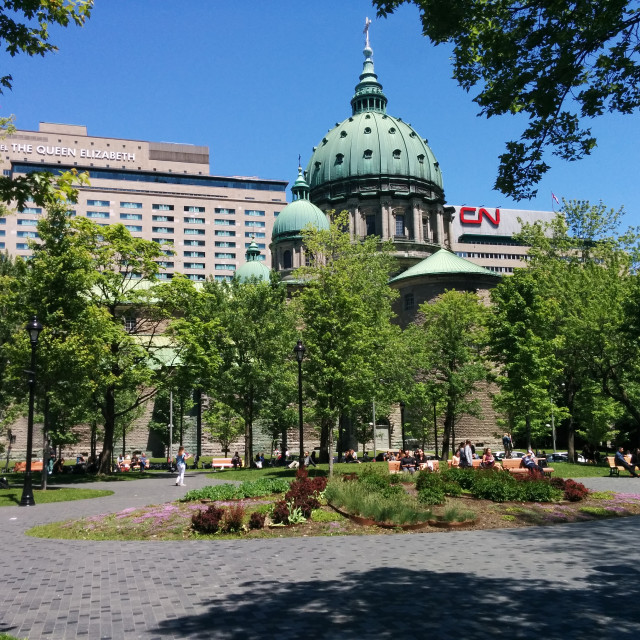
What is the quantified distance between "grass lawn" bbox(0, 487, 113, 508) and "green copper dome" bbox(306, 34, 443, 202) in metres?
65.2

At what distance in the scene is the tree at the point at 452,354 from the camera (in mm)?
47094

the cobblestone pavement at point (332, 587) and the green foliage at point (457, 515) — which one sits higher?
the green foliage at point (457, 515)

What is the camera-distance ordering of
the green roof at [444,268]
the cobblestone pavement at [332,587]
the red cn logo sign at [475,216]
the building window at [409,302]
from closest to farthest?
1. the cobblestone pavement at [332,587]
2. the green roof at [444,268]
3. the building window at [409,302]
4. the red cn logo sign at [475,216]

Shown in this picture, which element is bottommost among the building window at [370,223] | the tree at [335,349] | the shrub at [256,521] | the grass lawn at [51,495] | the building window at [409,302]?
the grass lawn at [51,495]

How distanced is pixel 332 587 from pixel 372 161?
81152mm

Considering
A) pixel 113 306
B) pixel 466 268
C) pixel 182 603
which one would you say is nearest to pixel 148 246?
pixel 113 306

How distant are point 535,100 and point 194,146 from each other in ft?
478

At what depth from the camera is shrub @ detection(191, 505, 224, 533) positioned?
14.4 metres

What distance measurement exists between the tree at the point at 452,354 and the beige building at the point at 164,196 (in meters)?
83.9

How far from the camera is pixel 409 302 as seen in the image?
68875 millimetres

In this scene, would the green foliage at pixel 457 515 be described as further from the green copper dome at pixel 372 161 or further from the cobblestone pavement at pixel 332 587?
the green copper dome at pixel 372 161

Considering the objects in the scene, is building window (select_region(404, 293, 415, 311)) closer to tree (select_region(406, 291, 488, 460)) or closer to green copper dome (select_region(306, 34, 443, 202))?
tree (select_region(406, 291, 488, 460))

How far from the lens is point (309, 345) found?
32.0m

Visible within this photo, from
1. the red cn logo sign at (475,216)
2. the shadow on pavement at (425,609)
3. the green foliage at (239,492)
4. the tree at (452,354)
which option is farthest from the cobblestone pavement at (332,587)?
the red cn logo sign at (475,216)
